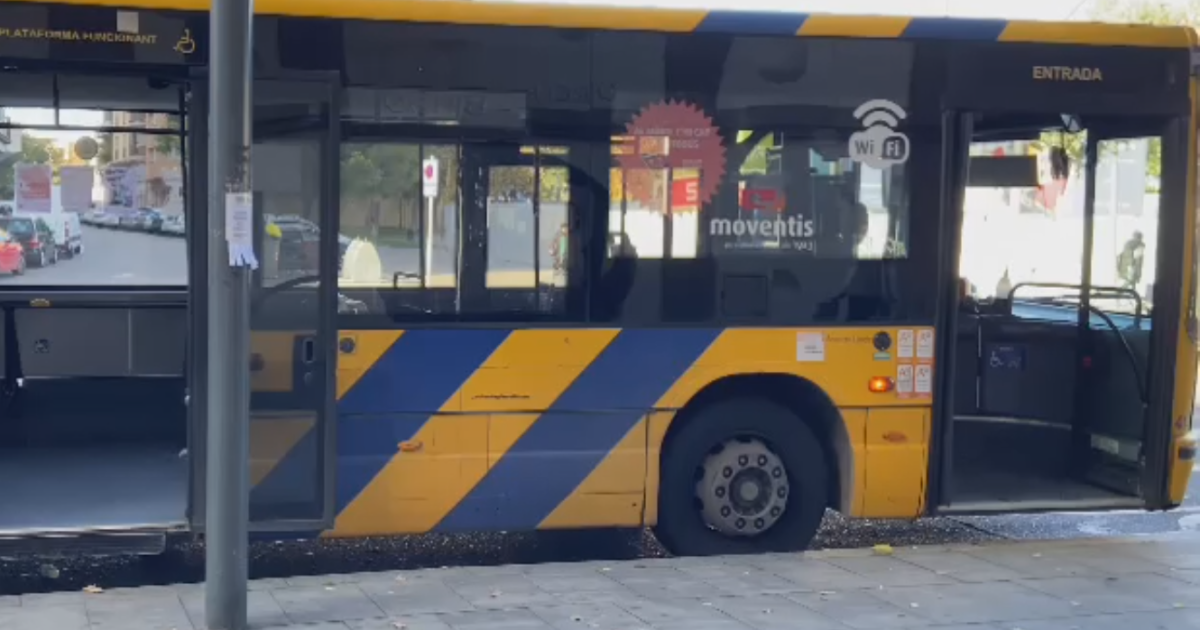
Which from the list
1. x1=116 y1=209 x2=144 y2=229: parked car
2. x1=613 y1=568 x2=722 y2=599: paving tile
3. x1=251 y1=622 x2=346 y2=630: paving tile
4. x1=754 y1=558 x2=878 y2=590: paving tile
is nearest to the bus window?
x1=754 y1=558 x2=878 y2=590: paving tile

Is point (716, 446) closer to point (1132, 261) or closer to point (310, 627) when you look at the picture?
point (310, 627)

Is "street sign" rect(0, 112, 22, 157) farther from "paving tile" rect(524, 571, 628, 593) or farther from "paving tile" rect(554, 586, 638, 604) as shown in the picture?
"paving tile" rect(554, 586, 638, 604)

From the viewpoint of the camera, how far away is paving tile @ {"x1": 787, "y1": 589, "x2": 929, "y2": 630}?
272 inches

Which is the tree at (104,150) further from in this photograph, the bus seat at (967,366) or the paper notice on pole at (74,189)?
the bus seat at (967,366)

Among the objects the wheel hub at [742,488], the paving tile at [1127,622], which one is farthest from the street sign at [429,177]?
the paving tile at [1127,622]

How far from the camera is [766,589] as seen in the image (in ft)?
24.5

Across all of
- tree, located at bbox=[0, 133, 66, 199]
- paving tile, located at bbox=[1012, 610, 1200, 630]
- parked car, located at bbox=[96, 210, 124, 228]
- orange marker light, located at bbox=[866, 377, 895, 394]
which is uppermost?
tree, located at bbox=[0, 133, 66, 199]

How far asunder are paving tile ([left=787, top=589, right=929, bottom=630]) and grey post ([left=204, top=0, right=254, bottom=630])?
9.06 feet

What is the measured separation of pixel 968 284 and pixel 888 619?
3184mm

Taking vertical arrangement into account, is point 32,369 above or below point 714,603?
above

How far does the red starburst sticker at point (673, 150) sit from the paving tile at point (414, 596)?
93.9 inches

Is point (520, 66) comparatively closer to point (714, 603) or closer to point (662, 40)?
point (662, 40)

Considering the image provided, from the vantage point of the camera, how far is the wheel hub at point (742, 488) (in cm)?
838

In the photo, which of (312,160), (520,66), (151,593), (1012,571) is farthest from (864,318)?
(151,593)
